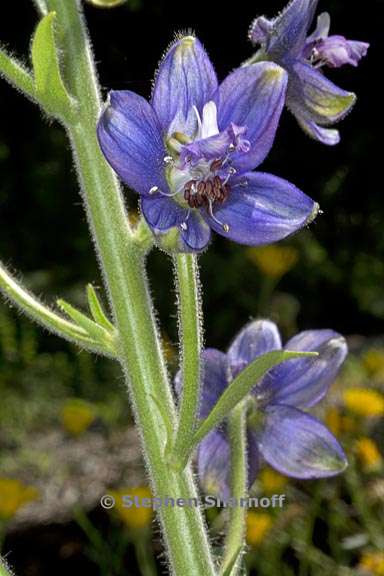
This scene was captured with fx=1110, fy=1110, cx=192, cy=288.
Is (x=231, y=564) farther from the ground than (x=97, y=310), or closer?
closer

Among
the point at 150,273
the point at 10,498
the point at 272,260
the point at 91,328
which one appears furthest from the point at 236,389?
the point at 150,273

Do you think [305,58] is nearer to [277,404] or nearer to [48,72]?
[48,72]

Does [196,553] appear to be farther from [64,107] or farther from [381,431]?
[381,431]

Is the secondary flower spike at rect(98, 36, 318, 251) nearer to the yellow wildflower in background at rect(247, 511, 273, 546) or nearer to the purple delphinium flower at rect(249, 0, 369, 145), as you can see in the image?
the purple delphinium flower at rect(249, 0, 369, 145)

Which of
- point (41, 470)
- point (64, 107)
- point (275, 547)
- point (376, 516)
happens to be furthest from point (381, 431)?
point (64, 107)

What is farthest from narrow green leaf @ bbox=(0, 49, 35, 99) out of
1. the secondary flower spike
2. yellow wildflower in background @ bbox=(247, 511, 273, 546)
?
yellow wildflower in background @ bbox=(247, 511, 273, 546)

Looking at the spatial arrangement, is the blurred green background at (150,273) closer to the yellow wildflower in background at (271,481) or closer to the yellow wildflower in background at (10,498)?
the yellow wildflower in background at (271,481)
